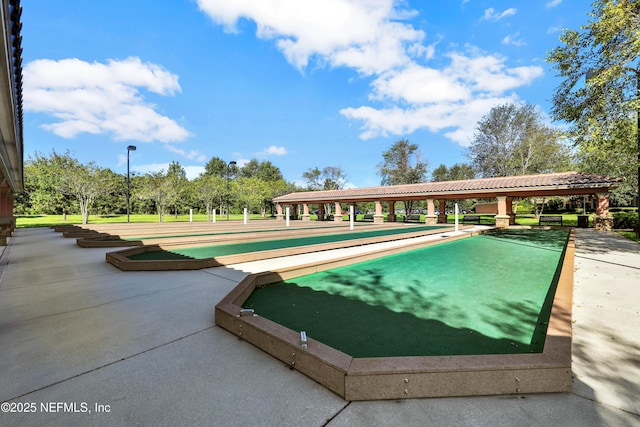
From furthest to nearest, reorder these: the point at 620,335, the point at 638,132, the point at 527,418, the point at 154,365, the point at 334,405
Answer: the point at 638,132 < the point at 620,335 < the point at 154,365 < the point at 334,405 < the point at 527,418

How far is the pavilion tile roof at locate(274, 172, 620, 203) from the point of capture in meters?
16.6

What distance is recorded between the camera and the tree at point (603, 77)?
32.3ft

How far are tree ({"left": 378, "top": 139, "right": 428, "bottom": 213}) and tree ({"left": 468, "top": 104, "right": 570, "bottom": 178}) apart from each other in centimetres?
892

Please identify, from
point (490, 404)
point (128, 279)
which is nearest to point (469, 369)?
point (490, 404)

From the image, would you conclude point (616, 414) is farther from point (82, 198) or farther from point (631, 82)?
point (82, 198)

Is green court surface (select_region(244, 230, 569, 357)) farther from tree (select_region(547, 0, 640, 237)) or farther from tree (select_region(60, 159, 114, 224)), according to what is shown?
tree (select_region(60, 159, 114, 224))

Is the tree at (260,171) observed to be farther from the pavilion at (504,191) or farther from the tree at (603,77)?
the tree at (603,77)

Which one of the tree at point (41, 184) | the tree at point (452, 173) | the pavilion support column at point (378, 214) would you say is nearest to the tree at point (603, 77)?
the pavilion support column at point (378, 214)

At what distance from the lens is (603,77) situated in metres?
9.52

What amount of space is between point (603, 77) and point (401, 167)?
112 feet

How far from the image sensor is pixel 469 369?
2115mm

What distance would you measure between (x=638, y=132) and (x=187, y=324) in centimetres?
1547

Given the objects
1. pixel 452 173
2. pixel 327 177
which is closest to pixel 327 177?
pixel 327 177

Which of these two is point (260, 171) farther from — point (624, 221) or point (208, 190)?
point (624, 221)
